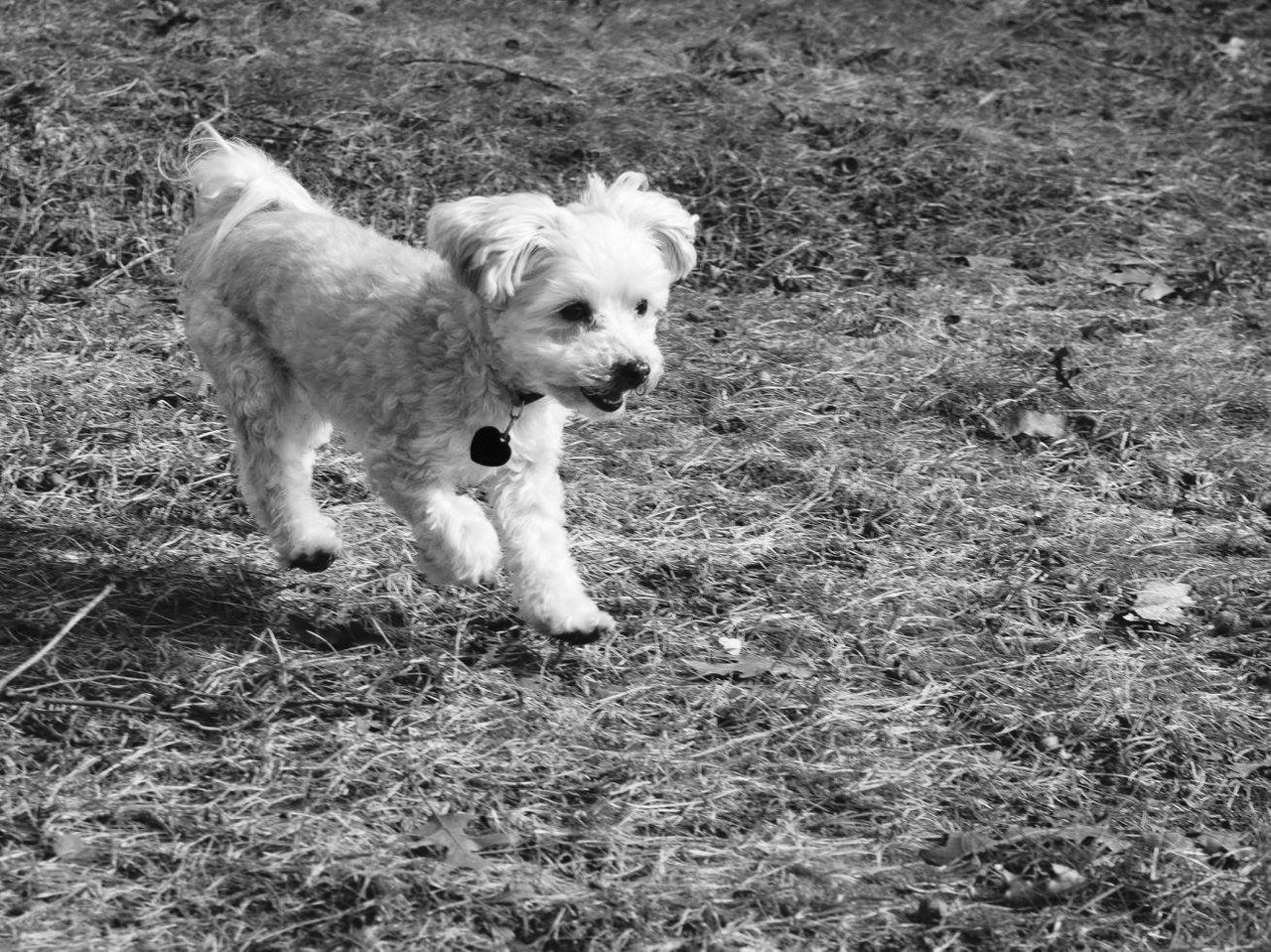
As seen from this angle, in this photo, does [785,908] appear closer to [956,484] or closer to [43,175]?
[956,484]

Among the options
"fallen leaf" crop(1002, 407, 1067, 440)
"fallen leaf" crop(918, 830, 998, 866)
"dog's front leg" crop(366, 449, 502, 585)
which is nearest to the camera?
"fallen leaf" crop(918, 830, 998, 866)

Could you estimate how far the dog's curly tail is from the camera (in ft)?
15.7

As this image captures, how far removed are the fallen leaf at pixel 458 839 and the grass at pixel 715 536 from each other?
0.01m

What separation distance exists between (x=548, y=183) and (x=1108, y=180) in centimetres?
321

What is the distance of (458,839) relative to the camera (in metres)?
3.52

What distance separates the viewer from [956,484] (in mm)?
5477

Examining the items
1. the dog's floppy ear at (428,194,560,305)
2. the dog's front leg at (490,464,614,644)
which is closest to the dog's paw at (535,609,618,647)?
the dog's front leg at (490,464,614,644)

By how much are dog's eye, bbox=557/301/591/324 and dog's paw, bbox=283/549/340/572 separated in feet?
3.84

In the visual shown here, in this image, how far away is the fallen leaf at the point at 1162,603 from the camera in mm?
4738

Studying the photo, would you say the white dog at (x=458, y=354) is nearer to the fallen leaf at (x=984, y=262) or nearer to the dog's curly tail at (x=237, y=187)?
the dog's curly tail at (x=237, y=187)

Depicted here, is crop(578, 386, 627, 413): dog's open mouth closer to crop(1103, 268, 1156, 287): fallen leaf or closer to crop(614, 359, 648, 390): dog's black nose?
crop(614, 359, 648, 390): dog's black nose

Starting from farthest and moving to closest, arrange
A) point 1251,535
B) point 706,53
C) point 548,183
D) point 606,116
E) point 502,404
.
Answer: point 706,53 → point 606,116 → point 548,183 → point 1251,535 → point 502,404

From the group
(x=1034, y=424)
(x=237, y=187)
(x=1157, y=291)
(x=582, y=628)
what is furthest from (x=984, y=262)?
(x=237, y=187)

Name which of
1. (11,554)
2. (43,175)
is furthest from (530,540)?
(43,175)
